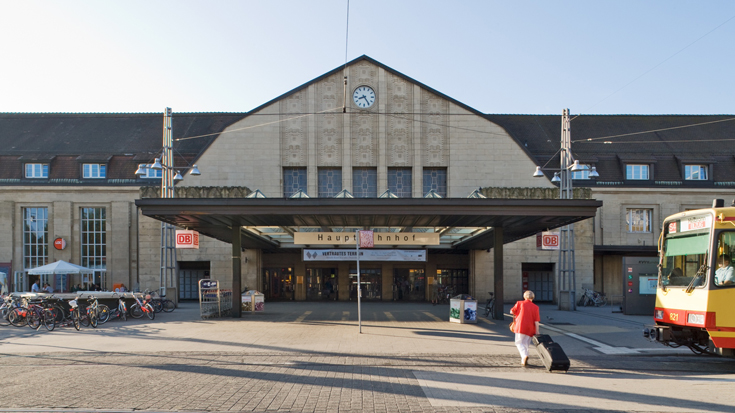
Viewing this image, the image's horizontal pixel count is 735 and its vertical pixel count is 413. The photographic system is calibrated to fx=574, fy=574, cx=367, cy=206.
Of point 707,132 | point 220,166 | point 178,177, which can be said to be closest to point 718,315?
point 178,177

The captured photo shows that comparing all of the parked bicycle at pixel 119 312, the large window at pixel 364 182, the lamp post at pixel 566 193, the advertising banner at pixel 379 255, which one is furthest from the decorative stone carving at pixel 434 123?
the parked bicycle at pixel 119 312

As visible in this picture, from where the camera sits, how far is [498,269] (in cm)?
2008

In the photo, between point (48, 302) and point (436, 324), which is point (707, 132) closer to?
point (436, 324)

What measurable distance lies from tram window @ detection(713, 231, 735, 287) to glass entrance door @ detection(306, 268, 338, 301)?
26154 millimetres

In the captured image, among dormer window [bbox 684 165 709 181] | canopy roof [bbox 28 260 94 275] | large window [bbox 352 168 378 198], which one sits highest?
dormer window [bbox 684 165 709 181]

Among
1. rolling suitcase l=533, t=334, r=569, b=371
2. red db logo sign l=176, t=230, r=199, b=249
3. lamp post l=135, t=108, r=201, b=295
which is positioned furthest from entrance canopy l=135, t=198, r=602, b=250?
rolling suitcase l=533, t=334, r=569, b=371

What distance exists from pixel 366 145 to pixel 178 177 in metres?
12.1

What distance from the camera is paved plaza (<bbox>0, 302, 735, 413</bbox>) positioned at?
26.2 ft

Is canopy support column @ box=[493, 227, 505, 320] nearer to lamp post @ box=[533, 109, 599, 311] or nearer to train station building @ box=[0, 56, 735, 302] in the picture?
lamp post @ box=[533, 109, 599, 311]

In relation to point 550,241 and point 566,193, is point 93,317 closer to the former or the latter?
point 550,241

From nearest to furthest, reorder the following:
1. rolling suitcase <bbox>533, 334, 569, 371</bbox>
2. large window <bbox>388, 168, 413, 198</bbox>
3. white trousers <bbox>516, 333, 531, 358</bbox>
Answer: rolling suitcase <bbox>533, 334, 569, 371</bbox>
white trousers <bbox>516, 333, 531, 358</bbox>
large window <bbox>388, 168, 413, 198</bbox>

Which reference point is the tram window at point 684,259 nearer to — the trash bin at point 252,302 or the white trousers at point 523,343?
the white trousers at point 523,343

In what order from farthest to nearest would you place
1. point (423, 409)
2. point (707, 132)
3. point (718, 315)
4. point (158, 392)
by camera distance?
point (707, 132)
point (718, 315)
point (158, 392)
point (423, 409)

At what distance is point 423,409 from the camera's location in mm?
7613
